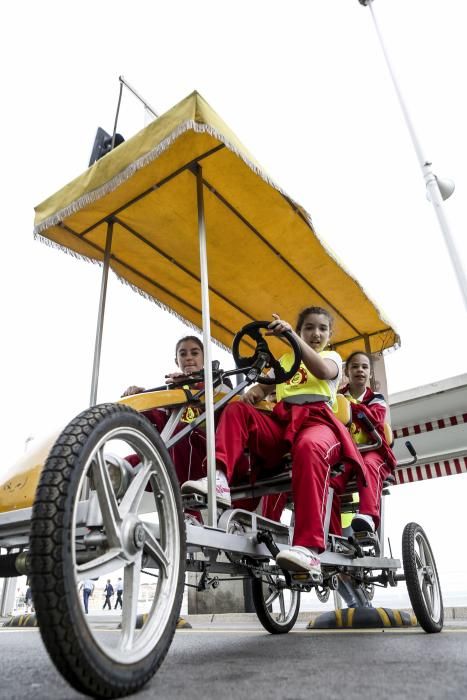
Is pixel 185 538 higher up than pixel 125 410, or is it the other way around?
pixel 125 410

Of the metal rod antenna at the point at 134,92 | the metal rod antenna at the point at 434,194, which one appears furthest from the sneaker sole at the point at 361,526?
the metal rod antenna at the point at 434,194

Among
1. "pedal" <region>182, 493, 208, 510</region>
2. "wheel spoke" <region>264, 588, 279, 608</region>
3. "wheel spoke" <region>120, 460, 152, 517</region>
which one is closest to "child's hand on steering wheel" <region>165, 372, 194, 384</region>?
"pedal" <region>182, 493, 208, 510</region>

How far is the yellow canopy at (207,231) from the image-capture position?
2473 millimetres

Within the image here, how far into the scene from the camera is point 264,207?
2.95 metres

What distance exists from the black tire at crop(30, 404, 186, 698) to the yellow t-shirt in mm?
1330

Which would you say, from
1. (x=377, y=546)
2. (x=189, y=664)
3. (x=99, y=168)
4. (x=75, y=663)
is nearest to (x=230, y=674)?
(x=189, y=664)

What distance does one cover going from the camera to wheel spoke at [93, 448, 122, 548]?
4.37 ft

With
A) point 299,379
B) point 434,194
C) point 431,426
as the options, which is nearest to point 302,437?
point 299,379

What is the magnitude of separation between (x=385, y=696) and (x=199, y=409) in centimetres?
171

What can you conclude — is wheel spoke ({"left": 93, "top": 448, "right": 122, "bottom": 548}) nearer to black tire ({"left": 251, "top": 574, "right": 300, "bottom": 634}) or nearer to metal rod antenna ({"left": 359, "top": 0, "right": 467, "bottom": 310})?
black tire ({"left": 251, "top": 574, "right": 300, "bottom": 634})

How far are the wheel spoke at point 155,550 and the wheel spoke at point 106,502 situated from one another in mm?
97

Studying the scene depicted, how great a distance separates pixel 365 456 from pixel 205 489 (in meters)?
1.58

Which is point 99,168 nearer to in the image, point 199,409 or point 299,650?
point 199,409

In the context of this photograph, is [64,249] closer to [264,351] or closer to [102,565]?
[264,351]
